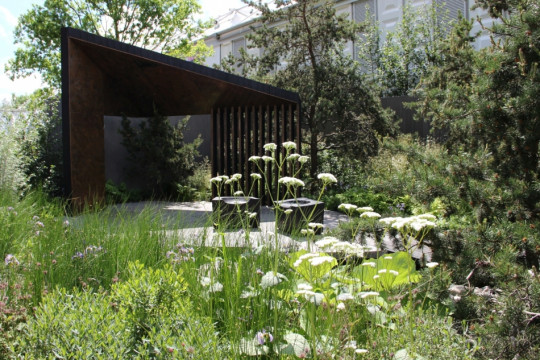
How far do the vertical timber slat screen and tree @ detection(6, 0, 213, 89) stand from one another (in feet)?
38.1

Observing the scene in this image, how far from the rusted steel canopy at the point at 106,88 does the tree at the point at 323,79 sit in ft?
5.10

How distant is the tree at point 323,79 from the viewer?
912 centimetres

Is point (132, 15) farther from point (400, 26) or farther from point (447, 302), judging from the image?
point (447, 302)

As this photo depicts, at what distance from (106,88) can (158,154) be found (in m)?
1.89

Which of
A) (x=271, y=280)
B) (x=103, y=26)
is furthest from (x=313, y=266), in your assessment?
(x=103, y=26)

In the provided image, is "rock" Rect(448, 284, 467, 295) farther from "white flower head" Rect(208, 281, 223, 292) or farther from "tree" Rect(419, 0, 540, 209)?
"white flower head" Rect(208, 281, 223, 292)

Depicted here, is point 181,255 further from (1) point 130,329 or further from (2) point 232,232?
(2) point 232,232

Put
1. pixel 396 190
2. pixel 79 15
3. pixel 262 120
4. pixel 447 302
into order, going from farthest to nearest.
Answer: pixel 79 15 → pixel 262 120 → pixel 396 190 → pixel 447 302

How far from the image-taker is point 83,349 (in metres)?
1.43

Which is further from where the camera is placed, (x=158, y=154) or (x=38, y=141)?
(x=158, y=154)

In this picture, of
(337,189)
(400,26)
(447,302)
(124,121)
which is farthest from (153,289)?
(400,26)

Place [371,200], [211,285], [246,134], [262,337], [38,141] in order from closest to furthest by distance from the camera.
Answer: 1. [262,337]
2. [211,285]
3. [371,200]
4. [246,134]
5. [38,141]

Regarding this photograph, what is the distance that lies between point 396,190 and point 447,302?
4.62ft

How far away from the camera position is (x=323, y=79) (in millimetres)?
9258
